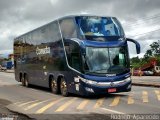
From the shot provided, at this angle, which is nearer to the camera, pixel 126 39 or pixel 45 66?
pixel 126 39

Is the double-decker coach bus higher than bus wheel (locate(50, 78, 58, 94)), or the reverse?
the double-decker coach bus

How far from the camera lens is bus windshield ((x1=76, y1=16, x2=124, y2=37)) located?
66.5 ft

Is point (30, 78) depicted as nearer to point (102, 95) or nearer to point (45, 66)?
point (45, 66)

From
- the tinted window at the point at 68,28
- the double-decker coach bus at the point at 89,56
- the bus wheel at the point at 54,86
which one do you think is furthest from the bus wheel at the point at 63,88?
the tinted window at the point at 68,28

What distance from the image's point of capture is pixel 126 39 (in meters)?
20.9

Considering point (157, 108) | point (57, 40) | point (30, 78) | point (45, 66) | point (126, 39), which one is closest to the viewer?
point (157, 108)

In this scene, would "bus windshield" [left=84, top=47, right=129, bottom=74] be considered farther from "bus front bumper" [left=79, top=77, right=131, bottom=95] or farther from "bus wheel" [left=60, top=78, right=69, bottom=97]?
"bus wheel" [left=60, top=78, right=69, bottom=97]

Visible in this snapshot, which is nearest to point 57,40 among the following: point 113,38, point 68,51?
point 68,51

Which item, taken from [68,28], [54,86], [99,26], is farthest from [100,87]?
[54,86]

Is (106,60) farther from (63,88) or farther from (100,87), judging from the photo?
Answer: (63,88)

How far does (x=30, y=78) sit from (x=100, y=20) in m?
9.72

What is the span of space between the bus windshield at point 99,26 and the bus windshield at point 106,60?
0.81m

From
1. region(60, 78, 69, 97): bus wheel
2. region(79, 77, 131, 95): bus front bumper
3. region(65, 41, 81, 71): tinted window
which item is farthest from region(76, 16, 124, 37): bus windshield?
region(60, 78, 69, 97): bus wheel

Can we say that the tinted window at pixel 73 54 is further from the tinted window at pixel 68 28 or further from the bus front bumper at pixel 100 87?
the bus front bumper at pixel 100 87
